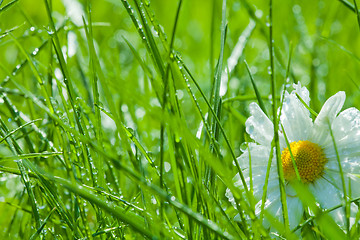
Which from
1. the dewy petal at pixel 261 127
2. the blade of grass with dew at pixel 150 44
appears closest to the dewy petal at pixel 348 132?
the dewy petal at pixel 261 127

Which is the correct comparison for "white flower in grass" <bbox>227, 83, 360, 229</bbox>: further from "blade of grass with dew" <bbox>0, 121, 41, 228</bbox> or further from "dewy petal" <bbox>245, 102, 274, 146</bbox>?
"blade of grass with dew" <bbox>0, 121, 41, 228</bbox>

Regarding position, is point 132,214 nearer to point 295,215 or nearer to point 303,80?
point 295,215

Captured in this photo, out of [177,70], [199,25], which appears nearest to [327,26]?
[199,25]

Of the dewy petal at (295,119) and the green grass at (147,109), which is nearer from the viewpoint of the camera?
the green grass at (147,109)

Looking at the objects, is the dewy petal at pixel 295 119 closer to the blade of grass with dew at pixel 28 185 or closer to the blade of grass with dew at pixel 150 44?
the blade of grass with dew at pixel 150 44

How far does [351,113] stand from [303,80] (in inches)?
33.8

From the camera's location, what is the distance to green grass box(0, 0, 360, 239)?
655mm

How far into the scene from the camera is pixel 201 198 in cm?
70

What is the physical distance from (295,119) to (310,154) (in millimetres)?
62

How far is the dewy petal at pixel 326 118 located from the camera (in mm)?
733

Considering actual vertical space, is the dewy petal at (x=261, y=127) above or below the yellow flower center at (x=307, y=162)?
above

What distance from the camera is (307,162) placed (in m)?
0.77

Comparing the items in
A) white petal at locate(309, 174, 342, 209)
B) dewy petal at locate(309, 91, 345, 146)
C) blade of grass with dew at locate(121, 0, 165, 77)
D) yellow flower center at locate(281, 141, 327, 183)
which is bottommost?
white petal at locate(309, 174, 342, 209)

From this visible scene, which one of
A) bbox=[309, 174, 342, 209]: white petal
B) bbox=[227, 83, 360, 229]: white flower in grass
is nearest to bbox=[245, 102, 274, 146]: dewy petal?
bbox=[227, 83, 360, 229]: white flower in grass
